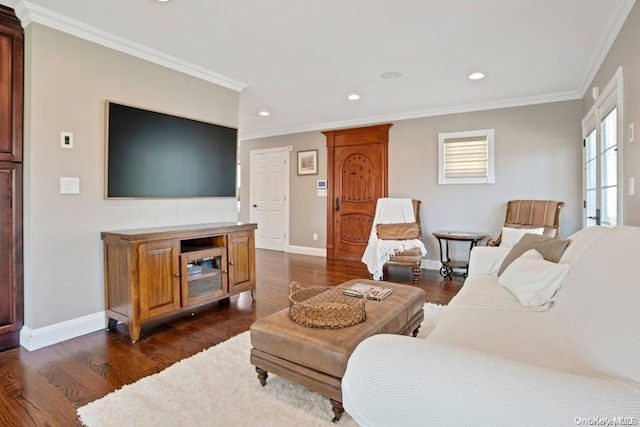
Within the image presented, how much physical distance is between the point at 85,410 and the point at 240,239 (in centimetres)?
188

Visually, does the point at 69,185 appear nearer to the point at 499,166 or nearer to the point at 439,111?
the point at 439,111

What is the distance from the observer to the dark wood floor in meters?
1.78

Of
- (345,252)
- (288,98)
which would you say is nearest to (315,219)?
(345,252)

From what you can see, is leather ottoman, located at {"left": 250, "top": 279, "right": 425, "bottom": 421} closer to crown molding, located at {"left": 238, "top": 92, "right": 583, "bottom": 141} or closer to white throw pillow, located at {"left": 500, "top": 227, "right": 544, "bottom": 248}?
white throw pillow, located at {"left": 500, "top": 227, "right": 544, "bottom": 248}

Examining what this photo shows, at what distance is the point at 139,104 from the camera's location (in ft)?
10.1

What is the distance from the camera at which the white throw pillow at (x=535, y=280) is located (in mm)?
1935

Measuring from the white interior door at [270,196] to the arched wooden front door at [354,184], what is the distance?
3.32 ft

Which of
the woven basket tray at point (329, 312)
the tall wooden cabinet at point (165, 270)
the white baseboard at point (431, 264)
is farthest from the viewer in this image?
the white baseboard at point (431, 264)

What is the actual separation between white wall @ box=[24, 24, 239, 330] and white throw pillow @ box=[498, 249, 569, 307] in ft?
9.69

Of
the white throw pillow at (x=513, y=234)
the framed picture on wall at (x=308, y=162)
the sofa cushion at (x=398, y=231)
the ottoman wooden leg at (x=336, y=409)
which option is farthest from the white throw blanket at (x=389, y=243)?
the ottoman wooden leg at (x=336, y=409)

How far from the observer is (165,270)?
2758 mm

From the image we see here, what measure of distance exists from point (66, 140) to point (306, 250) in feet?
14.5

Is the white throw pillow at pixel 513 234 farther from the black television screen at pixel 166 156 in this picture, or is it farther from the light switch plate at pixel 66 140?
the light switch plate at pixel 66 140

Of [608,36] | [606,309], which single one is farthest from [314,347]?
[608,36]
